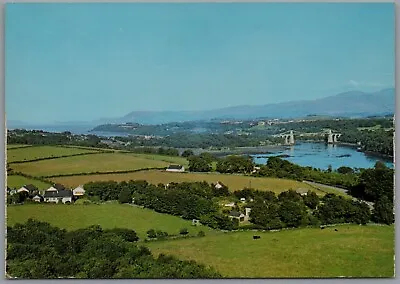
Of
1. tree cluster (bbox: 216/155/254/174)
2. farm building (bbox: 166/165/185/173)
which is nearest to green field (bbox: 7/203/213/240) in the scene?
farm building (bbox: 166/165/185/173)

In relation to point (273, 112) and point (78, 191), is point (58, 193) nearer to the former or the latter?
point (78, 191)

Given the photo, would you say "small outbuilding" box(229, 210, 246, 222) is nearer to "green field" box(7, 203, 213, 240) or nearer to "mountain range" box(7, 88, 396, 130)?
"green field" box(7, 203, 213, 240)

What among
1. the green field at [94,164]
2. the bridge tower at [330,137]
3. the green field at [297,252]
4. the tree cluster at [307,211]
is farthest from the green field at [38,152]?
the bridge tower at [330,137]

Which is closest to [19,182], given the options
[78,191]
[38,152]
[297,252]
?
[38,152]

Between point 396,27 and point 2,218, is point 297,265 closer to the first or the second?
point 396,27

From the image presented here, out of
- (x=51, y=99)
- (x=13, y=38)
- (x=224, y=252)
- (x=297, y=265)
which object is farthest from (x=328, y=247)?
(x=13, y=38)

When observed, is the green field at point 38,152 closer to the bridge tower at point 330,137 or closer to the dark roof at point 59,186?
the dark roof at point 59,186
